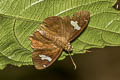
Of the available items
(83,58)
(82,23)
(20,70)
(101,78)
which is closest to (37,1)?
(82,23)

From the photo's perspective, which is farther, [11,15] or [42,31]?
[42,31]

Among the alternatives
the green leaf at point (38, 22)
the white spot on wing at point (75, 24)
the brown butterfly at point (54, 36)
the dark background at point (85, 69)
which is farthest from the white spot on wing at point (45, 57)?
the dark background at point (85, 69)

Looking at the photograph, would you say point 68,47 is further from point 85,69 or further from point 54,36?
point 85,69

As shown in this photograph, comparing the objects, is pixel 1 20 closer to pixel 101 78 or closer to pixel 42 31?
pixel 42 31

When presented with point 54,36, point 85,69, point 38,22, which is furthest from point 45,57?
point 85,69

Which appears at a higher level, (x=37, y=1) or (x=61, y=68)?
(x=37, y=1)

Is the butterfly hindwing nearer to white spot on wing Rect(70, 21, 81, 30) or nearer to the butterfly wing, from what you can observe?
the butterfly wing

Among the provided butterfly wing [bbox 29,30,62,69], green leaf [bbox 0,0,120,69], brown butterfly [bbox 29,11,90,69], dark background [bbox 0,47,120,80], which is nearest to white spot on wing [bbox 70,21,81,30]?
brown butterfly [bbox 29,11,90,69]
